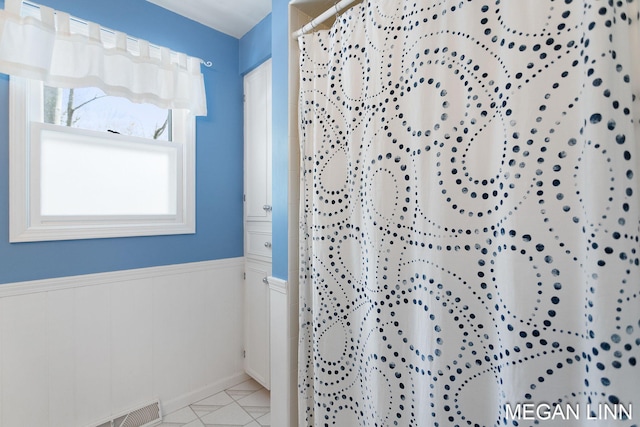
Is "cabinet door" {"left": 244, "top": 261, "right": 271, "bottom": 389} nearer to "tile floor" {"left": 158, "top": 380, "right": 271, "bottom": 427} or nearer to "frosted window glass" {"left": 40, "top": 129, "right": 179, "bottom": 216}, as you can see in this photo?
"tile floor" {"left": 158, "top": 380, "right": 271, "bottom": 427}

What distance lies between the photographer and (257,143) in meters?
1.96

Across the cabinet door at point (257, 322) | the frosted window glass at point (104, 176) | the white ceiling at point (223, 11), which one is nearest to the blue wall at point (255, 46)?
the white ceiling at point (223, 11)

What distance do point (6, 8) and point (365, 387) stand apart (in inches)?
86.8

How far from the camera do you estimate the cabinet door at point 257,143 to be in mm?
1877

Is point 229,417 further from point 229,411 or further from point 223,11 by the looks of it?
point 223,11

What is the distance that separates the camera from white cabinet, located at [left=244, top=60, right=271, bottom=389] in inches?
73.7

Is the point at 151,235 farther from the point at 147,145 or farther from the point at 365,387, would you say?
the point at 365,387

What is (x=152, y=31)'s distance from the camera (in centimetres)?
169

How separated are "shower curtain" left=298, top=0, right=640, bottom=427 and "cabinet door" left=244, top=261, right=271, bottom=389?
815 mm

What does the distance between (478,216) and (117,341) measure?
190 centimetres

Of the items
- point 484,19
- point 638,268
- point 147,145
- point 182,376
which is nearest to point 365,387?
point 638,268

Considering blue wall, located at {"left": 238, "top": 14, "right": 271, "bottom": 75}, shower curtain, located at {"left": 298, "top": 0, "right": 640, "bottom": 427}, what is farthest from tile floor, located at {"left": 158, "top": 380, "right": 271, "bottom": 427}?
blue wall, located at {"left": 238, "top": 14, "right": 271, "bottom": 75}

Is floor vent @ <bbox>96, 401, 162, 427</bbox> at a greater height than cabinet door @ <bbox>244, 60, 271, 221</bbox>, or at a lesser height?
lesser

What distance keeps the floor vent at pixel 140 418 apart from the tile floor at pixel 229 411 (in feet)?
0.18
